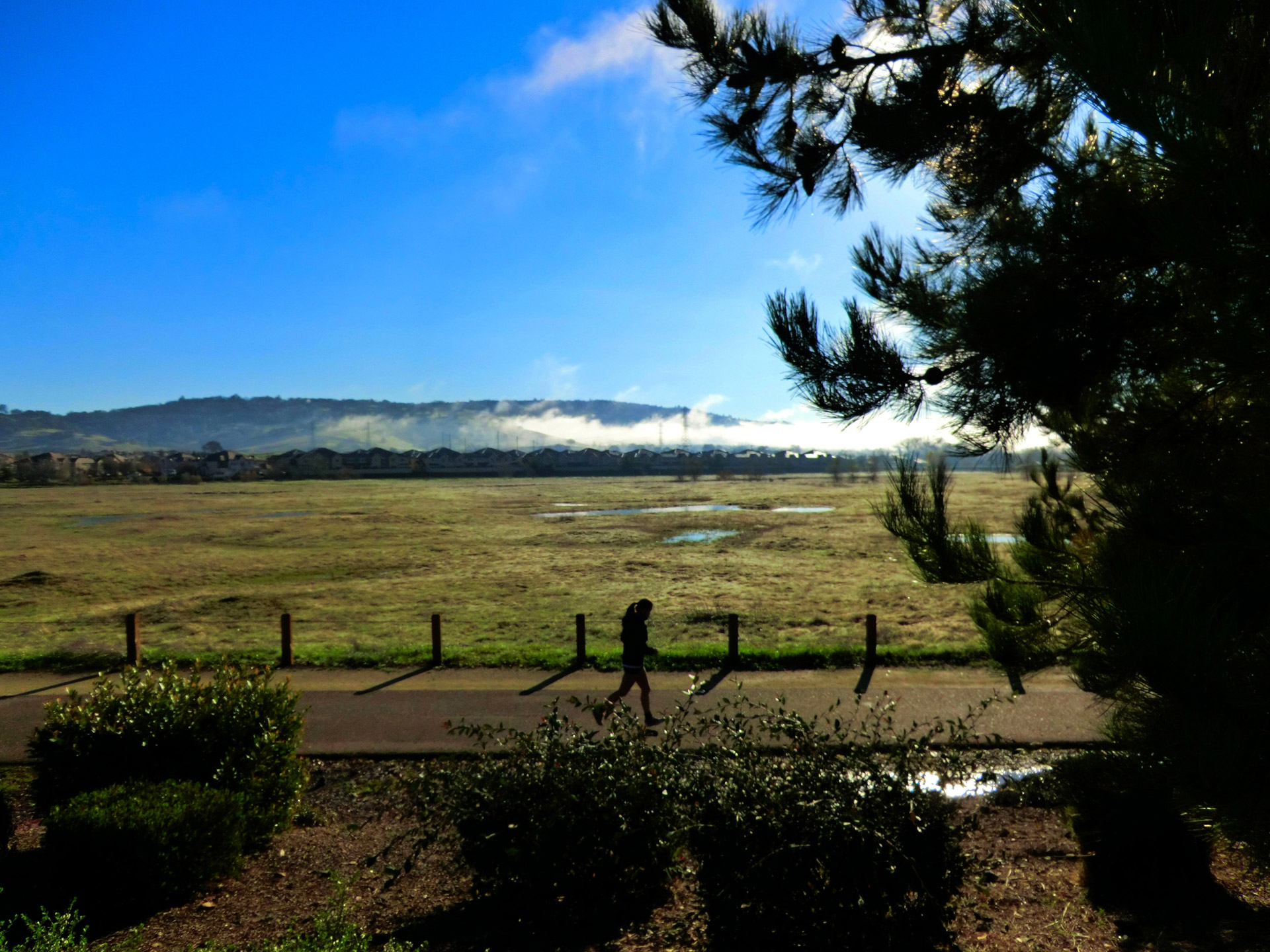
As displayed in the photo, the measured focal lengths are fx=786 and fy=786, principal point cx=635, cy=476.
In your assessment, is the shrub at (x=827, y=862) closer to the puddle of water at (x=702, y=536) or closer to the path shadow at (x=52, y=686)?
the path shadow at (x=52, y=686)

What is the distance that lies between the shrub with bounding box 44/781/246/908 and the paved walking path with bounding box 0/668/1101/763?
3492 millimetres

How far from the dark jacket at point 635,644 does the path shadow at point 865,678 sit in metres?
2.94

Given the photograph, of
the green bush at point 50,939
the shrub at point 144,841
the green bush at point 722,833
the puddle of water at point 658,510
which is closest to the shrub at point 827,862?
the green bush at point 722,833

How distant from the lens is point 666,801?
13.4 ft

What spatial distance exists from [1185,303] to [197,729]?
626 cm

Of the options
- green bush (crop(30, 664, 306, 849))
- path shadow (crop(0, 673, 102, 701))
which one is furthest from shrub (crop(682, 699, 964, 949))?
path shadow (crop(0, 673, 102, 701))

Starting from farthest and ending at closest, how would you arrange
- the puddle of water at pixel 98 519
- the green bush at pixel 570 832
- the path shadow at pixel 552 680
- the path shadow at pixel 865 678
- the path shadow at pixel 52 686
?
→ the puddle of water at pixel 98 519, the path shadow at pixel 52 686, the path shadow at pixel 552 680, the path shadow at pixel 865 678, the green bush at pixel 570 832

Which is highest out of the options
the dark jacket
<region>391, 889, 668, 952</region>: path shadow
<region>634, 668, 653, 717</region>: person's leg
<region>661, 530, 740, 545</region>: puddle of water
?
the dark jacket

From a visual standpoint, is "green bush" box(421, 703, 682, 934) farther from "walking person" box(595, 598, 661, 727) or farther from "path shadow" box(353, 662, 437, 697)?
"path shadow" box(353, 662, 437, 697)

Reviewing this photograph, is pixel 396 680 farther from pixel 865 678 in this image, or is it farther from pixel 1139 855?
pixel 1139 855

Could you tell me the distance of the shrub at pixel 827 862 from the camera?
3.51 metres

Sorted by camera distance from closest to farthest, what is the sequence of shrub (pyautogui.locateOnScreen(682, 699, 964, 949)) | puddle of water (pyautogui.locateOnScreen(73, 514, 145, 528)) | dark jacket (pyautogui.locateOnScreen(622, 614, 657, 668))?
shrub (pyautogui.locateOnScreen(682, 699, 964, 949))
dark jacket (pyautogui.locateOnScreen(622, 614, 657, 668))
puddle of water (pyautogui.locateOnScreen(73, 514, 145, 528))

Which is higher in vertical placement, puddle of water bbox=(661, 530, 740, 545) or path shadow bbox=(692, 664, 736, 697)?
path shadow bbox=(692, 664, 736, 697)

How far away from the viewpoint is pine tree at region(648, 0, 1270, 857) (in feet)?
6.73
